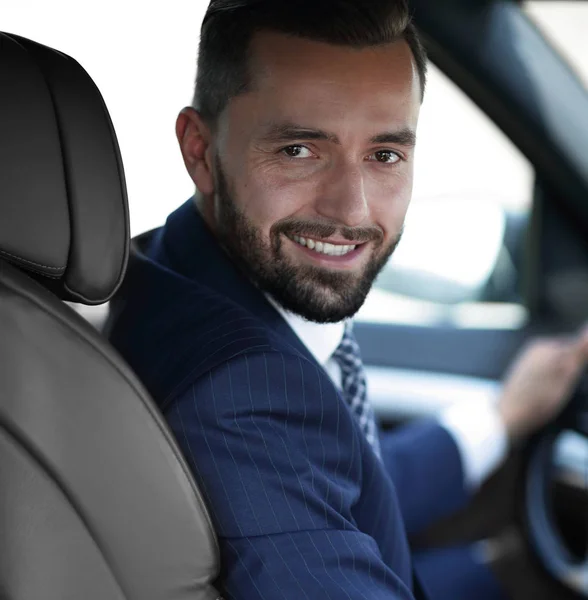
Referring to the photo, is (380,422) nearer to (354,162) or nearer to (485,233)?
(485,233)

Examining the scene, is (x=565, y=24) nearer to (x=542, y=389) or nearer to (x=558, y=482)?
(x=542, y=389)

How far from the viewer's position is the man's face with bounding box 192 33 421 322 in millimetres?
1240

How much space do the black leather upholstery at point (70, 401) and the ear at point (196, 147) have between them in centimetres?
22

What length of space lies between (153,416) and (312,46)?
0.50 m

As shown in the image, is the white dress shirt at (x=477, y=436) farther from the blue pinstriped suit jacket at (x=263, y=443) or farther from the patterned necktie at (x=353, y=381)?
the blue pinstriped suit jacket at (x=263, y=443)

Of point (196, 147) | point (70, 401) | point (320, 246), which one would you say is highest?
Result: point (196, 147)

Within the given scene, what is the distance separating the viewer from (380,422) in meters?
2.57

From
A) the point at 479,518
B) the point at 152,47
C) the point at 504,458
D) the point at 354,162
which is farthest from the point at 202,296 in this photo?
the point at 479,518

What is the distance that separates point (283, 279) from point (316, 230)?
82mm

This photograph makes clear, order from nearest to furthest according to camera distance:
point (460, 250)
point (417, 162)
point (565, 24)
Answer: point (417, 162) → point (565, 24) → point (460, 250)

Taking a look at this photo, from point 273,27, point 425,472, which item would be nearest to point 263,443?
point 273,27

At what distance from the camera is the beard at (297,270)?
1281 mm

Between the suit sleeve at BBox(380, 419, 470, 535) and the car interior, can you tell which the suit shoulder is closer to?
the car interior

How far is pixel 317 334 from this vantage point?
1.43 m
